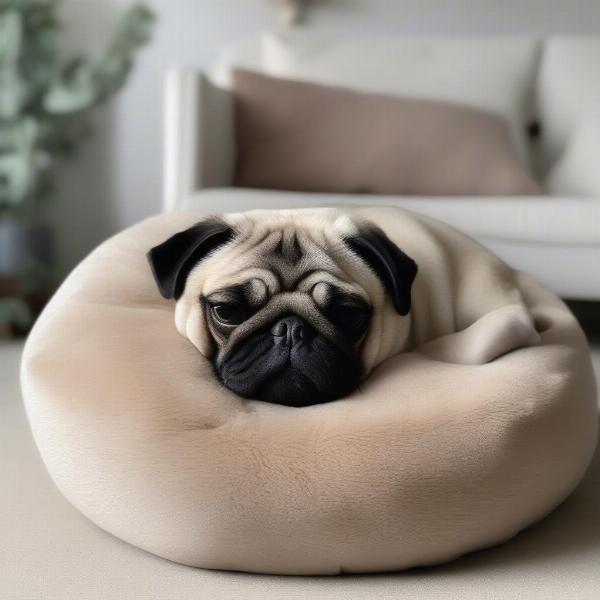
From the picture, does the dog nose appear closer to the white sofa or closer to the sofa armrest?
the white sofa

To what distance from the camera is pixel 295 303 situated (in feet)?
4.19

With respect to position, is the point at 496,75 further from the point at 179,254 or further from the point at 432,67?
the point at 179,254

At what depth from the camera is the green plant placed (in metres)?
3.28

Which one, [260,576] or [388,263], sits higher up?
[388,263]

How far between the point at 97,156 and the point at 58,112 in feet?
1.70

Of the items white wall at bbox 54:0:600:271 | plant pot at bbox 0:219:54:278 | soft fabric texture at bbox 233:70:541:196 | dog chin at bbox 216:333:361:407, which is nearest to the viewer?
dog chin at bbox 216:333:361:407

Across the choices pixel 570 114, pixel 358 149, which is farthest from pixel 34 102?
pixel 570 114

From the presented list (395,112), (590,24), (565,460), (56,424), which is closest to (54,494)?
(56,424)

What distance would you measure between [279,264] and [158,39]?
2.95 m

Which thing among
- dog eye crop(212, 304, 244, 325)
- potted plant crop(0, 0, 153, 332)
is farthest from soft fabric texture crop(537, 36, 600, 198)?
dog eye crop(212, 304, 244, 325)

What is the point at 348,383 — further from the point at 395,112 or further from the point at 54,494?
the point at 395,112

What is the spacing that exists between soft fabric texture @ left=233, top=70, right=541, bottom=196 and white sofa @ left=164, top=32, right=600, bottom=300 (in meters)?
0.10

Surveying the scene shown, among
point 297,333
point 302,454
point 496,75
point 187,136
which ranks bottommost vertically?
point 302,454

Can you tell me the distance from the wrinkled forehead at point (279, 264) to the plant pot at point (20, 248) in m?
2.16
